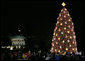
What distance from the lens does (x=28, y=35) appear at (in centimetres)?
2097

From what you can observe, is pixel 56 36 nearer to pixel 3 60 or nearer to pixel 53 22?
pixel 53 22

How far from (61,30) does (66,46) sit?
122 cm

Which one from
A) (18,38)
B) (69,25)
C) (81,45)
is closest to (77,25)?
(81,45)

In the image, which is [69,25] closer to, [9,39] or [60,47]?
[60,47]

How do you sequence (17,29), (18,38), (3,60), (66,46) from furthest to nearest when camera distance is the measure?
(18,38)
(17,29)
(66,46)
(3,60)

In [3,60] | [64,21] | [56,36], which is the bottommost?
[3,60]

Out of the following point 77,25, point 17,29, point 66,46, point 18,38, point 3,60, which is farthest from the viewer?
point 18,38

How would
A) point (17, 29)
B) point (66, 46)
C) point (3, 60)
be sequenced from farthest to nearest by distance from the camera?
point (17, 29) → point (66, 46) → point (3, 60)

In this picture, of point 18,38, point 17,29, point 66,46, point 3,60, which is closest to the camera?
point 3,60

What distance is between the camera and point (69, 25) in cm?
→ 1441

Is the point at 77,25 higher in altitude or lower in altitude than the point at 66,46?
higher

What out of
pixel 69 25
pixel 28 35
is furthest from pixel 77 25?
pixel 28 35

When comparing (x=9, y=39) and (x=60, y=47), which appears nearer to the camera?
(x=60, y=47)

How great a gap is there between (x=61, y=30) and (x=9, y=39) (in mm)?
8876
